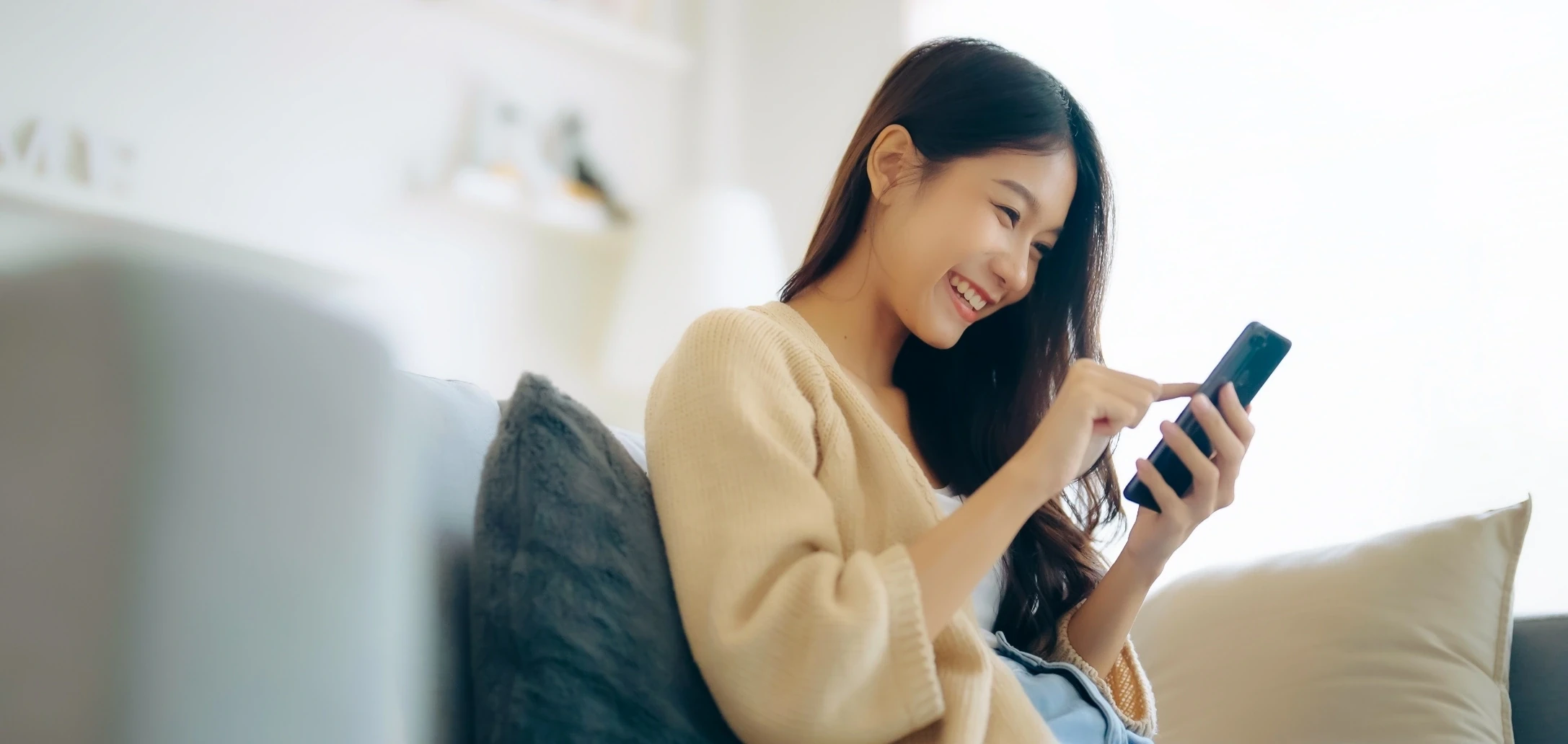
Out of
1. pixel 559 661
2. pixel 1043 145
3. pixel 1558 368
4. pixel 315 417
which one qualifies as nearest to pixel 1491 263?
pixel 1558 368

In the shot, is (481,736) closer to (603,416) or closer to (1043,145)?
(1043,145)

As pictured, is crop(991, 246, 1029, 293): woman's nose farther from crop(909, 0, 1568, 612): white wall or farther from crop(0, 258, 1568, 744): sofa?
crop(909, 0, 1568, 612): white wall

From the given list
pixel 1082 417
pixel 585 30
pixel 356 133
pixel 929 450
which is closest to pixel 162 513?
pixel 1082 417

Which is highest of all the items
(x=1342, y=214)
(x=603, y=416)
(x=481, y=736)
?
(x=1342, y=214)

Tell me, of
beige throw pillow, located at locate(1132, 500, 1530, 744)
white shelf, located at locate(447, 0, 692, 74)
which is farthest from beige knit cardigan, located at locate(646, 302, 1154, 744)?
white shelf, located at locate(447, 0, 692, 74)

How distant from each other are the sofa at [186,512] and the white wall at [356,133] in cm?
133

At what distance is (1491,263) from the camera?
1653 millimetres

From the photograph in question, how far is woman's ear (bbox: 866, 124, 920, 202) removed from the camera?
103cm

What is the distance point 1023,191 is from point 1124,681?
440 mm

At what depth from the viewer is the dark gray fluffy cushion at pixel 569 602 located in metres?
0.55

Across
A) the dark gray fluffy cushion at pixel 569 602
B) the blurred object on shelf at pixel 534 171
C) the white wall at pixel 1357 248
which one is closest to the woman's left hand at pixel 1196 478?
the dark gray fluffy cushion at pixel 569 602

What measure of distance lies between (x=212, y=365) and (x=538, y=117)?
2202mm

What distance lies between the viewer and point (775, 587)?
0.66m

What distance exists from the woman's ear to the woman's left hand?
1.01 feet
